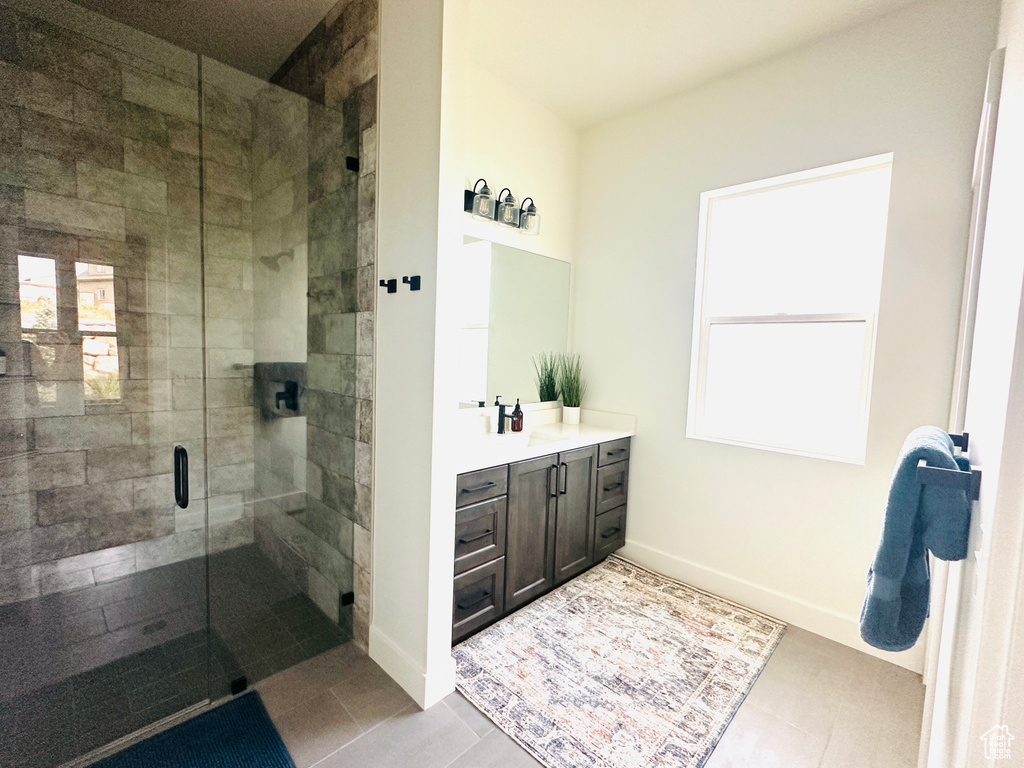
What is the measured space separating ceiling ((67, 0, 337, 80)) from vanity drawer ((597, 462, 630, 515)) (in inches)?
113

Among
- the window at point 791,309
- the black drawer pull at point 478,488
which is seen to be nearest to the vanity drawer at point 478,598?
the black drawer pull at point 478,488

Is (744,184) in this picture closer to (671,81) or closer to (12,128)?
(671,81)

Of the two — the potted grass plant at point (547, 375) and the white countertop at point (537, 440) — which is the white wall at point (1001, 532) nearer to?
the white countertop at point (537, 440)

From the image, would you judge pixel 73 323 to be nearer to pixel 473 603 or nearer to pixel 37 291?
pixel 37 291

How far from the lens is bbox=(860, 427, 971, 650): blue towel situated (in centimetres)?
73

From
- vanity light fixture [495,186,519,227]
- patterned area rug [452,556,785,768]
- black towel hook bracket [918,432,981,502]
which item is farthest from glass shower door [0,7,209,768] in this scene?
black towel hook bracket [918,432,981,502]

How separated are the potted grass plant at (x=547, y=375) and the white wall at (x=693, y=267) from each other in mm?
244

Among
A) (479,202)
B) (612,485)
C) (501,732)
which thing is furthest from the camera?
(612,485)

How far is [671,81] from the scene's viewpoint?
264 cm

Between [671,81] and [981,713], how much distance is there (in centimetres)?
305

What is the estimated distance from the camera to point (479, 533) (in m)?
2.12

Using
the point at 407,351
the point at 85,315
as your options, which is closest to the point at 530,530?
the point at 407,351

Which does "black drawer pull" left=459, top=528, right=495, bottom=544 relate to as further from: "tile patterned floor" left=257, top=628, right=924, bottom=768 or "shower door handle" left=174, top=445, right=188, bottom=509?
"shower door handle" left=174, top=445, right=188, bottom=509

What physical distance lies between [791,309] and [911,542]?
201 cm
